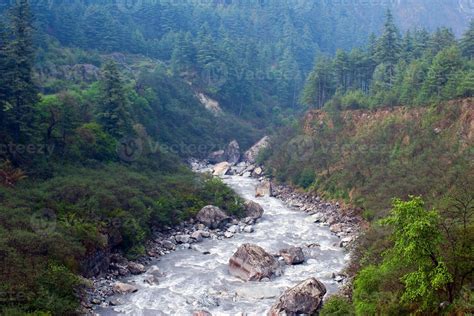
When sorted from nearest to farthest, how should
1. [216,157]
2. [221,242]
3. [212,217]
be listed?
1. [221,242]
2. [212,217]
3. [216,157]

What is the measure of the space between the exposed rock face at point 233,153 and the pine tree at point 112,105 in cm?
2543

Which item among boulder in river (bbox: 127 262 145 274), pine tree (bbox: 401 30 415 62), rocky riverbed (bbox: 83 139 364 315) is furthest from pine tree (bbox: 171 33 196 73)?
boulder in river (bbox: 127 262 145 274)

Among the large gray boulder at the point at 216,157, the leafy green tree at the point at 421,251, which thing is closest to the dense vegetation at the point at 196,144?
the leafy green tree at the point at 421,251

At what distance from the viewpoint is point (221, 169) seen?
209 feet

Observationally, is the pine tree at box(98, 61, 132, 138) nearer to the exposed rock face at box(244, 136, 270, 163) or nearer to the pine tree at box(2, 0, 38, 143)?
the pine tree at box(2, 0, 38, 143)

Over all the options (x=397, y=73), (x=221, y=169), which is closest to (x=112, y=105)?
(x=221, y=169)

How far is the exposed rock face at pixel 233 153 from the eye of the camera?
7094 centimetres

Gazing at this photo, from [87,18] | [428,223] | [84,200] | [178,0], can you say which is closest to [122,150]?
[84,200]

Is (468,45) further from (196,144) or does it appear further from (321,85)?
(196,144)

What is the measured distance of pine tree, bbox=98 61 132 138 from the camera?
4662 cm

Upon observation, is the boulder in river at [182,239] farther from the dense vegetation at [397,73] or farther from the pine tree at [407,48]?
the pine tree at [407,48]

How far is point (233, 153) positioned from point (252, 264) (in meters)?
42.5

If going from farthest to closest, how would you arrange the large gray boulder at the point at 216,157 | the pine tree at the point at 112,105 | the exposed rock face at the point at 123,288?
the large gray boulder at the point at 216,157 → the pine tree at the point at 112,105 → the exposed rock face at the point at 123,288

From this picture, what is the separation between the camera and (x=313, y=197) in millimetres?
48750
